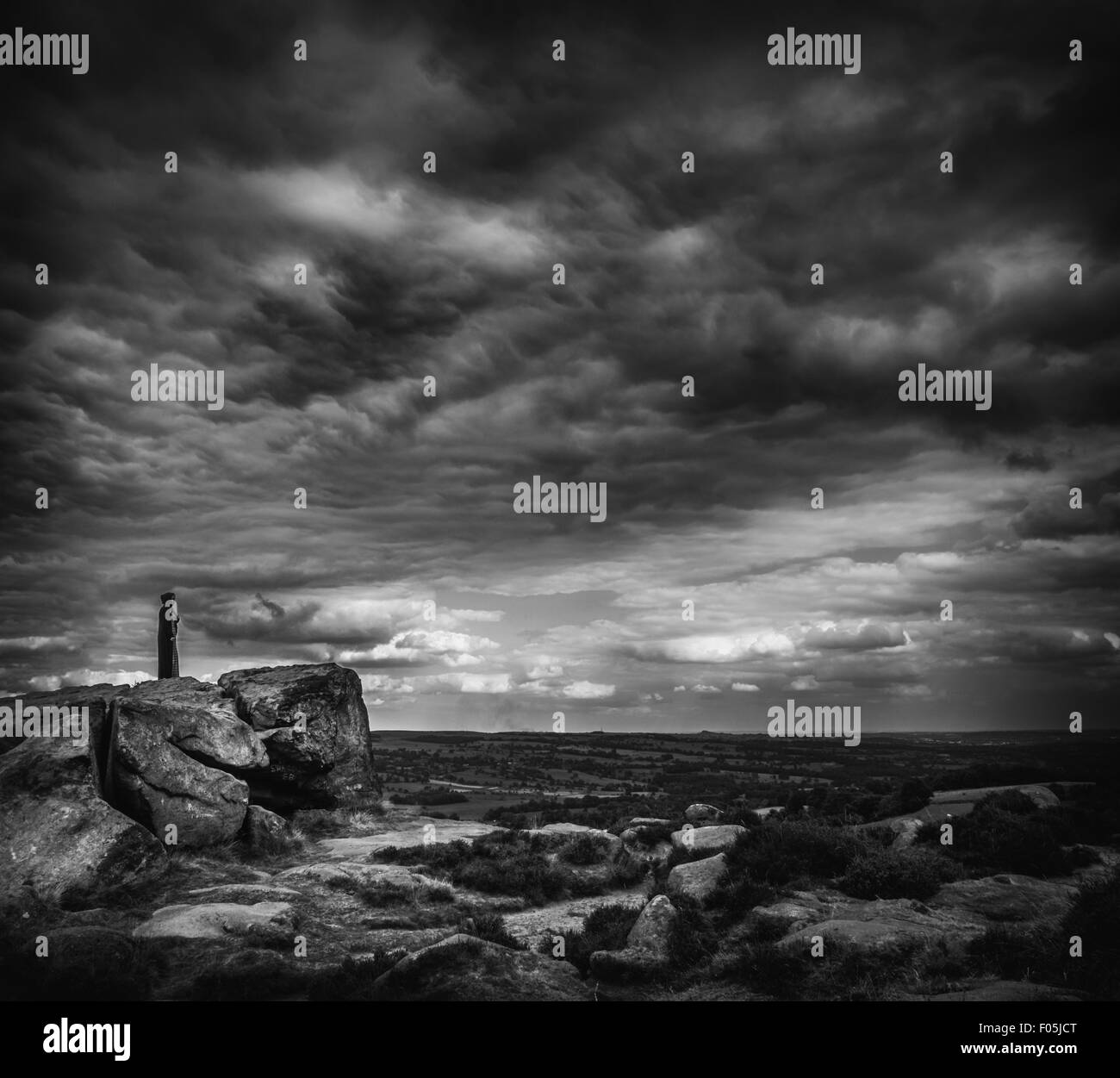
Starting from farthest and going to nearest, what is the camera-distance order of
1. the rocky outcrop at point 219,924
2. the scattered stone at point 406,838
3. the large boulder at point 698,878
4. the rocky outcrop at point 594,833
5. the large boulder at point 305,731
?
the large boulder at point 305,731 < the rocky outcrop at point 594,833 < the scattered stone at point 406,838 < the large boulder at point 698,878 < the rocky outcrop at point 219,924

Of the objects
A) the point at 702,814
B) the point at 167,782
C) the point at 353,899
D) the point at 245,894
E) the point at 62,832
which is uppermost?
the point at 167,782

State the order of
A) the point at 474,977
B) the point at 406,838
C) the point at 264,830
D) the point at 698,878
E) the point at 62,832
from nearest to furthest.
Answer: the point at 474,977
the point at 62,832
the point at 698,878
the point at 264,830
the point at 406,838

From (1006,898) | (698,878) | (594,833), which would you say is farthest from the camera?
(594,833)

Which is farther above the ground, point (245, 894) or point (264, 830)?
point (245, 894)

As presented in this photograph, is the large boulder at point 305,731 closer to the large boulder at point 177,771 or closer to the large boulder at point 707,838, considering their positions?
the large boulder at point 177,771

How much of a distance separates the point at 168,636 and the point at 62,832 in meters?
13.3

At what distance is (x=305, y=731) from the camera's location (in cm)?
2719

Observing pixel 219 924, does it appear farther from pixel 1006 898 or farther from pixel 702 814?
pixel 702 814

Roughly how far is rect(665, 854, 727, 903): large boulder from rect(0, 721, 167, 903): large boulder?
1278cm

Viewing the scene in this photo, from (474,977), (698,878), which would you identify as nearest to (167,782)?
(474,977)

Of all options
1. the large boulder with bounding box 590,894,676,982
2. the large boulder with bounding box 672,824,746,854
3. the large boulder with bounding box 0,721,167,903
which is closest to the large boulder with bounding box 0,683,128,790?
the large boulder with bounding box 0,721,167,903

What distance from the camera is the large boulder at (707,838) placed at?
21.4m

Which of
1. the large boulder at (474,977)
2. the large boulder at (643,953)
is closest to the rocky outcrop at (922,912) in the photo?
the large boulder at (643,953)

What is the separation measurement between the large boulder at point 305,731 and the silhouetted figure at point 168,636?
198 centimetres
